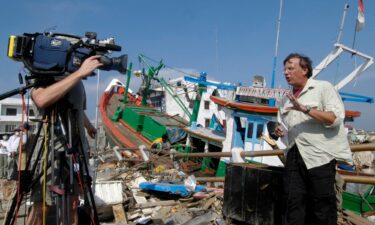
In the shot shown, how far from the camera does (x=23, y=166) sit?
238 centimetres

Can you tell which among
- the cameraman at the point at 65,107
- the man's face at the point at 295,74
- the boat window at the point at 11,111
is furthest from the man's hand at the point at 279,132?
the boat window at the point at 11,111

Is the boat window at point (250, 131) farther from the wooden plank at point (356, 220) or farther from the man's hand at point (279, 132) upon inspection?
the man's hand at point (279, 132)

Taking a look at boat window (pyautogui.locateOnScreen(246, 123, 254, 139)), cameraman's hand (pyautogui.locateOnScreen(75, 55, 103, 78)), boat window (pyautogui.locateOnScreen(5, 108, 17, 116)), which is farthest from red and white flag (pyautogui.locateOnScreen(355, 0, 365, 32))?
boat window (pyautogui.locateOnScreen(5, 108, 17, 116))

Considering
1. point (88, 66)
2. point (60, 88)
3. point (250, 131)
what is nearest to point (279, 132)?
point (88, 66)

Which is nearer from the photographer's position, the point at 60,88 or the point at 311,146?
the point at 60,88

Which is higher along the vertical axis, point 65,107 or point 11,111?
point 65,107

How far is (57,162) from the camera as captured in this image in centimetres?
241

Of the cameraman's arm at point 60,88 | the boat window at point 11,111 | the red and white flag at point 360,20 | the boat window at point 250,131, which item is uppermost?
the red and white flag at point 360,20

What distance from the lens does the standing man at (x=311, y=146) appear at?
259cm

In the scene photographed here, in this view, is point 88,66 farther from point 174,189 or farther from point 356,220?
point 174,189

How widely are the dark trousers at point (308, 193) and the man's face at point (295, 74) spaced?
529 mm

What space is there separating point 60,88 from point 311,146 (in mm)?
1870

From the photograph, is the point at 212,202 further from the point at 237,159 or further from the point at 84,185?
the point at 84,185

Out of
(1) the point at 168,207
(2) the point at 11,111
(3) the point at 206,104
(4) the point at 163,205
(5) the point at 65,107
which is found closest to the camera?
(5) the point at 65,107
